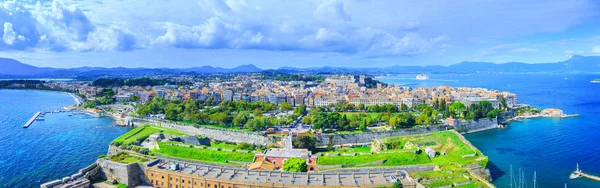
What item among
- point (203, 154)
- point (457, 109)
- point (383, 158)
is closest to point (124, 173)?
point (203, 154)

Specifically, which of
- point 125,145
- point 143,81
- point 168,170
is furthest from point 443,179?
point 143,81

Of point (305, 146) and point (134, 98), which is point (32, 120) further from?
point (305, 146)

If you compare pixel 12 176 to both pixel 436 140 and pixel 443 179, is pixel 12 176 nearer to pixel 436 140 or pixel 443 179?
pixel 443 179

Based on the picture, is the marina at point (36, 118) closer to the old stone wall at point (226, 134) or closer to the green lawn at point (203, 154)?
the old stone wall at point (226, 134)

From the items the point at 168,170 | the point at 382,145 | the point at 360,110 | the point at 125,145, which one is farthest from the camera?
the point at 360,110

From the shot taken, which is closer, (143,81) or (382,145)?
(382,145)

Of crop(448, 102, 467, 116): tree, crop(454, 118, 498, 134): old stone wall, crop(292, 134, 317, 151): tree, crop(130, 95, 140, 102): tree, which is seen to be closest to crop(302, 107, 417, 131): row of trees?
crop(454, 118, 498, 134): old stone wall
